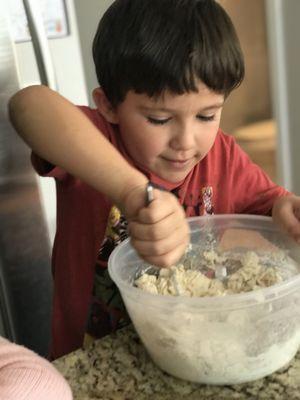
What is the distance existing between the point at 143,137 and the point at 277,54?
1.88 m

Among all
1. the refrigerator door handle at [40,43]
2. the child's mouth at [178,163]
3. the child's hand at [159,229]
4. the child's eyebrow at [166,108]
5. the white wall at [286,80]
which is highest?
the refrigerator door handle at [40,43]

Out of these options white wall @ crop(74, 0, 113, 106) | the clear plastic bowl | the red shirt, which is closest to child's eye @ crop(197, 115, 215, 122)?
the red shirt

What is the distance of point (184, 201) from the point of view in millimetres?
847

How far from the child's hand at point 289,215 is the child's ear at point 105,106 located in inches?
10.5

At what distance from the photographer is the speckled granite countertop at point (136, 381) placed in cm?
56

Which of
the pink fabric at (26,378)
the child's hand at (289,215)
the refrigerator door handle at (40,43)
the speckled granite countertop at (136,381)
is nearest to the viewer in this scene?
the pink fabric at (26,378)

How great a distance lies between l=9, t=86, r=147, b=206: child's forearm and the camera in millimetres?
577

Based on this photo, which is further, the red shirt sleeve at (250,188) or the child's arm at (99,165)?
the red shirt sleeve at (250,188)

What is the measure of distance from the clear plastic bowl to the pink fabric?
0.12 m

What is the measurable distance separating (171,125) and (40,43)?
47cm

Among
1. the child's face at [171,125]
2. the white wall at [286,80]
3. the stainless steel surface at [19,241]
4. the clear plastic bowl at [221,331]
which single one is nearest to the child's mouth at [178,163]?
the child's face at [171,125]

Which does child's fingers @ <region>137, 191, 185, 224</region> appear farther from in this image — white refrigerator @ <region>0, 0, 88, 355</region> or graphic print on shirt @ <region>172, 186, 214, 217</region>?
white refrigerator @ <region>0, 0, 88, 355</region>

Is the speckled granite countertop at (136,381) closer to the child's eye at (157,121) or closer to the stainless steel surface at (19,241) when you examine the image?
the child's eye at (157,121)

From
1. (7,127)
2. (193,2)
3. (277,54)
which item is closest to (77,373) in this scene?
(193,2)
